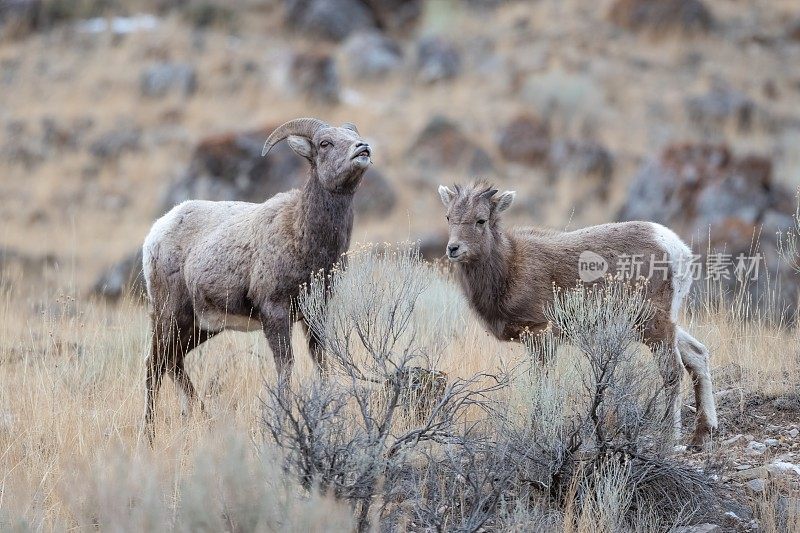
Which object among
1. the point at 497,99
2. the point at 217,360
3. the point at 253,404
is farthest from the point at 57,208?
the point at 253,404

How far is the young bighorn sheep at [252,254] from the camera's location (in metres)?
7.02

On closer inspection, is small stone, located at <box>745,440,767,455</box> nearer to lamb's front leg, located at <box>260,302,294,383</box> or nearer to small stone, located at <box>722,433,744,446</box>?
small stone, located at <box>722,433,744,446</box>

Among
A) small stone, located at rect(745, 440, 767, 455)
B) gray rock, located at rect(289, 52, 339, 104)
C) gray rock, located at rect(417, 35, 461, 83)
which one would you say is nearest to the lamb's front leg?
small stone, located at rect(745, 440, 767, 455)

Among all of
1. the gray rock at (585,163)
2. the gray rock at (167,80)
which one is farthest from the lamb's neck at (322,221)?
the gray rock at (167,80)

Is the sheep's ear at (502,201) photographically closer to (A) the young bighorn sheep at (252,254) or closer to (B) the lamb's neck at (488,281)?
(B) the lamb's neck at (488,281)


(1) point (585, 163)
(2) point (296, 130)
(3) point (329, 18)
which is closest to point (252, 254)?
(2) point (296, 130)

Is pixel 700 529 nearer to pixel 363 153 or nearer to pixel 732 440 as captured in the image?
pixel 732 440

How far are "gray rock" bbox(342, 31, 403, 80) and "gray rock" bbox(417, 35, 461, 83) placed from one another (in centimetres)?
64

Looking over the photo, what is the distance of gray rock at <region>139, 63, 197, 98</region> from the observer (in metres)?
27.4

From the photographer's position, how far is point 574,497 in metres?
5.56

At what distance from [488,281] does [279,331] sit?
64.2 inches

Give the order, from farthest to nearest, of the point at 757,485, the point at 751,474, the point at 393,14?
1. the point at 393,14
2. the point at 751,474
3. the point at 757,485

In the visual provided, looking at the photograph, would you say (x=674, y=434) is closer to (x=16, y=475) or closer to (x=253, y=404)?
(x=253, y=404)

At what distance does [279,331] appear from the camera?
6914 mm
